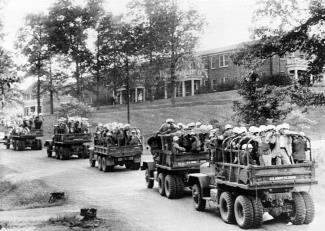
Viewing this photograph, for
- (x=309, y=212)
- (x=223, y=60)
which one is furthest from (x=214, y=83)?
(x=309, y=212)

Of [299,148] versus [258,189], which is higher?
[299,148]

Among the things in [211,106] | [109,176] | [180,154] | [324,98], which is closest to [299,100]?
[324,98]

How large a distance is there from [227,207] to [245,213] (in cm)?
87

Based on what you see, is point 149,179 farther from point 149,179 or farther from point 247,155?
point 247,155

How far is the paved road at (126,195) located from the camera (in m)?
12.6

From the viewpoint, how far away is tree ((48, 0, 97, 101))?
4814 centimetres

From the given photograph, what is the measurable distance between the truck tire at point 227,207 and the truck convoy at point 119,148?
11.2m

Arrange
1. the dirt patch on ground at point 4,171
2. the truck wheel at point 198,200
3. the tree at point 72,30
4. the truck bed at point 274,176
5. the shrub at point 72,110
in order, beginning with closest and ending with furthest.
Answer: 1. the truck bed at point 274,176
2. the truck wheel at point 198,200
3. the dirt patch on ground at point 4,171
4. the shrub at point 72,110
5. the tree at point 72,30

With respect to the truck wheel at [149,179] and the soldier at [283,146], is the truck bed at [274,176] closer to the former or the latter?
the soldier at [283,146]

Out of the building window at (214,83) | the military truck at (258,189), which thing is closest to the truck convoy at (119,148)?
the military truck at (258,189)

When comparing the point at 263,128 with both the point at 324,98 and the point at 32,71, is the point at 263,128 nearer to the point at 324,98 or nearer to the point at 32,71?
the point at 324,98

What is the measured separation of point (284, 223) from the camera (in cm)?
1230

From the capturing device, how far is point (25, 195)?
1819 centimetres

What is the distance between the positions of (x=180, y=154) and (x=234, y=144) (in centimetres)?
388
